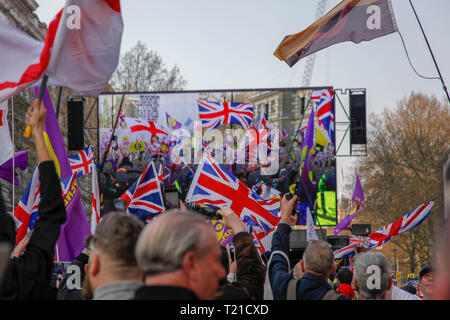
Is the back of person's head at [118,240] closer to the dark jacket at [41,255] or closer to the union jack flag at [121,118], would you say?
the dark jacket at [41,255]

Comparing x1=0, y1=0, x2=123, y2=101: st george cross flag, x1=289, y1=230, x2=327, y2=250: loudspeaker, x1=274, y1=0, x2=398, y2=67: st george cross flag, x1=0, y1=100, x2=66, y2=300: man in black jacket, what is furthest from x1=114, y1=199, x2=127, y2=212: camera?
x1=289, y1=230, x2=327, y2=250: loudspeaker

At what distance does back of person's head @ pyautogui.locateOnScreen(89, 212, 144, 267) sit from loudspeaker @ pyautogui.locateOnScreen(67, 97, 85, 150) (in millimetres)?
18069

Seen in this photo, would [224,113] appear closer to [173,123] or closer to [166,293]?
[173,123]

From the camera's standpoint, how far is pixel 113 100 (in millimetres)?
21812

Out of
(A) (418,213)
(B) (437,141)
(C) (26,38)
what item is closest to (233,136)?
(A) (418,213)

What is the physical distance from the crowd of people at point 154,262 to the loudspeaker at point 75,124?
17.2 meters

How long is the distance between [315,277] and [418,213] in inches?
260

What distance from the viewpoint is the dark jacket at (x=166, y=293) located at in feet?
7.00

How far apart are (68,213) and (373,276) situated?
3482mm

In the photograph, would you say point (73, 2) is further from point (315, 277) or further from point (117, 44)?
point (315, 277)

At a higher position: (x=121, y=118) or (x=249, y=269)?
(x=121, y=118)

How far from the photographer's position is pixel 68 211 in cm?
613

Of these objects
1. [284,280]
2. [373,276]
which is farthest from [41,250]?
[373,276]

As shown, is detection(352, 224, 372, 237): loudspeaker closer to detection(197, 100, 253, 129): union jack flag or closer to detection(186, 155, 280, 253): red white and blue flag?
detection(197, 100, 253, 129): union jack flag
